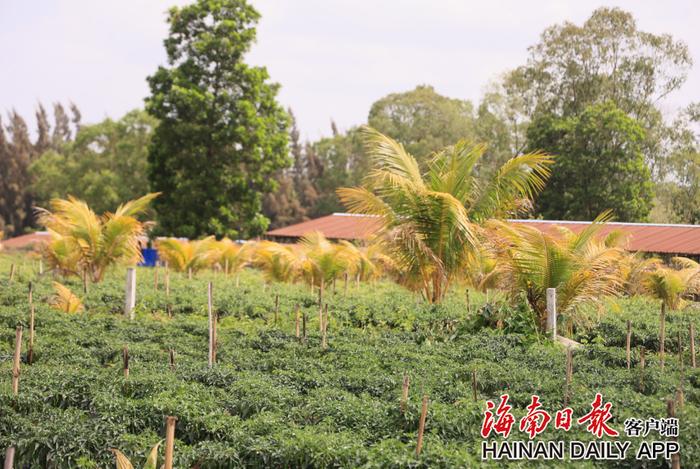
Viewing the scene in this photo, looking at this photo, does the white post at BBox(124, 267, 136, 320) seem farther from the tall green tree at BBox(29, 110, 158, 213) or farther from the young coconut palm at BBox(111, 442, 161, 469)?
the tall green tree at BBox(29, 110, 158, 213)

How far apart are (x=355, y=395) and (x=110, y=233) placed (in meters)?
10.8

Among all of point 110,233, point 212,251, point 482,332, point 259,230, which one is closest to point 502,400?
point 482,332

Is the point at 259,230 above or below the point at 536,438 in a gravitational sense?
above

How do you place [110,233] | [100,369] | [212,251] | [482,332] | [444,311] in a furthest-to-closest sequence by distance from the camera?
[212,251], [110,233], [444,311], [482,332], [100,369]

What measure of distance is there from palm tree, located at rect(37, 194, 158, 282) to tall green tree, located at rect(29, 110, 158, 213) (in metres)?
23.9

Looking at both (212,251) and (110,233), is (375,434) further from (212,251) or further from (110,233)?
(212,251)

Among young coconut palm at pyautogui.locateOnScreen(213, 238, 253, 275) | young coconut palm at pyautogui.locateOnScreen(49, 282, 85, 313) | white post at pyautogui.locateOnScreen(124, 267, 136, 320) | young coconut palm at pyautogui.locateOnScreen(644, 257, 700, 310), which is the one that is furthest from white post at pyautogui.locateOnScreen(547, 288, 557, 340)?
young coconut palm at pyautogui.locateOnScreen(213, 238, 253, 275)

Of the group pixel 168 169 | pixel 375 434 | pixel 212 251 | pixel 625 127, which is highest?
pixel 625 127

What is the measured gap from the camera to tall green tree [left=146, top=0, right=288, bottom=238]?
1237 inches

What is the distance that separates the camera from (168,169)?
3212cm

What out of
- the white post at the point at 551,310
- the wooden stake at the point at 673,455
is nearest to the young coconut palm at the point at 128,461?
the wooden stake at the point at 673,455

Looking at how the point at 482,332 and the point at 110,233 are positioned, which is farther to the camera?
the point at 110,233

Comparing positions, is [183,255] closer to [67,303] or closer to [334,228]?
[67,303]

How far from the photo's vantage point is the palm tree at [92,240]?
16859mm
